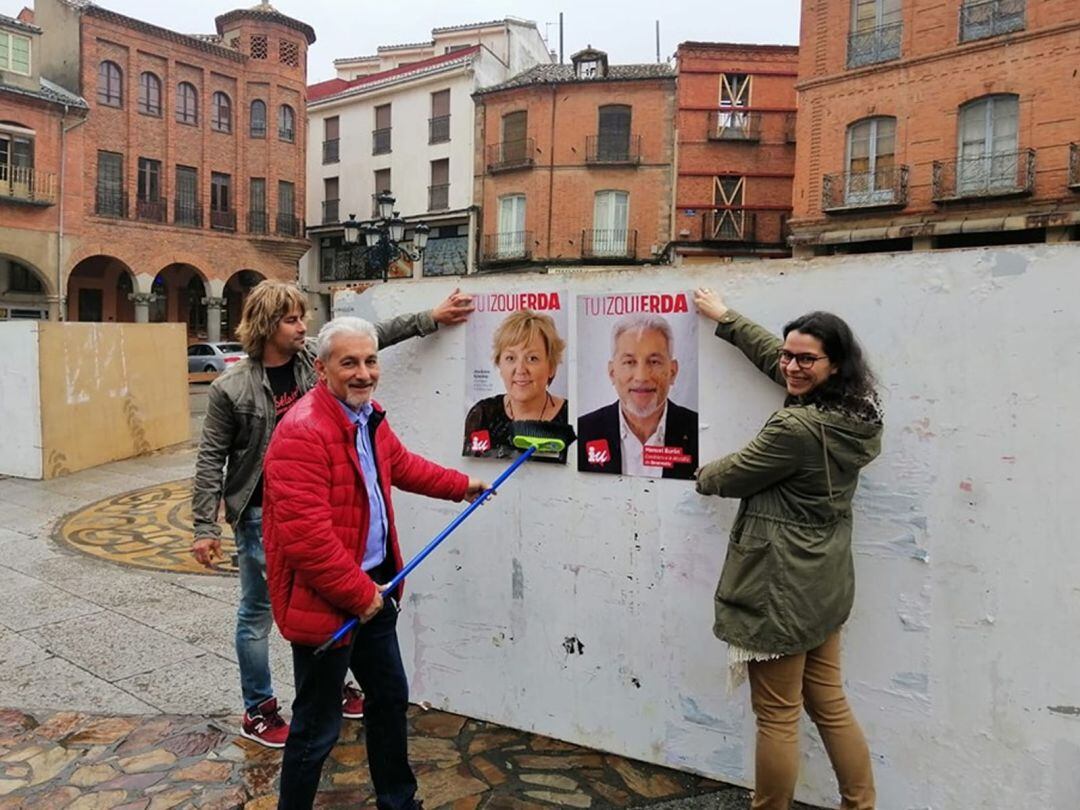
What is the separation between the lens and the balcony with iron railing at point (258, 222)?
32.6 meters

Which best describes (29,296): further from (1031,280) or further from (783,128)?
(1031,280)

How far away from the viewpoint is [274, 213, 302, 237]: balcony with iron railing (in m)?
33.3

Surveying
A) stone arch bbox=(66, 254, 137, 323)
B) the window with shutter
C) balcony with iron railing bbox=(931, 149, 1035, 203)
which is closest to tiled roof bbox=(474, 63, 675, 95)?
the window with shutter

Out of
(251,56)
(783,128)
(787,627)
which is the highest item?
(251,56)

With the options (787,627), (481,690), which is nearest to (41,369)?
(481,690)

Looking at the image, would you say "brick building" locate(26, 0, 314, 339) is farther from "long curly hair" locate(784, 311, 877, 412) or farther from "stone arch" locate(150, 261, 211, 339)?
"long curly hair" locate(784, 311, 877, 412)

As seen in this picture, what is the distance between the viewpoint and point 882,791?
255 cm

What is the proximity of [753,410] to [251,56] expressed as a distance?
3505cm

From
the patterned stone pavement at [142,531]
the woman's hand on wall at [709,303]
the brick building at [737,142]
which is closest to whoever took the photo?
the woman's hand on wall at [709,303]

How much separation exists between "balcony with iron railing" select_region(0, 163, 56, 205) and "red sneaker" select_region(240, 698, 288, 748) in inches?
1107

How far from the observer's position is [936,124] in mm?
19938

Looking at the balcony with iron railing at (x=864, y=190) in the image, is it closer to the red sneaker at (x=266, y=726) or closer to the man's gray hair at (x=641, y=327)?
the man's gray hair at (x=641, y=327)

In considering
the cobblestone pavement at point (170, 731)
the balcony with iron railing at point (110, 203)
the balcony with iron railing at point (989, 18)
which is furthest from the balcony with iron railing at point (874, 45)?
the balcony with iron railing at point (110, 203)

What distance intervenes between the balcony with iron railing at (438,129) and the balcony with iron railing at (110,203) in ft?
41.8
